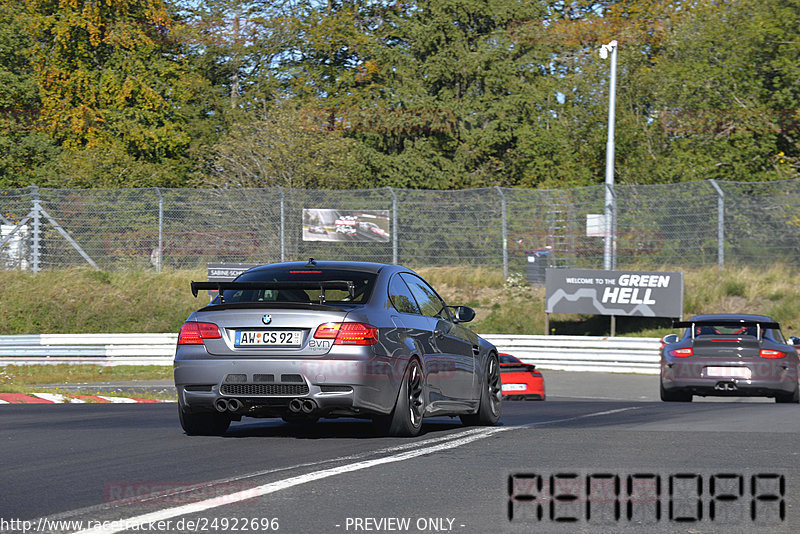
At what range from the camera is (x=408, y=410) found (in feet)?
32.5

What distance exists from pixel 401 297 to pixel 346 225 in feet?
74.9

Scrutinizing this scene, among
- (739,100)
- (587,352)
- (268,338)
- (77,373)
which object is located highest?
(739,100)

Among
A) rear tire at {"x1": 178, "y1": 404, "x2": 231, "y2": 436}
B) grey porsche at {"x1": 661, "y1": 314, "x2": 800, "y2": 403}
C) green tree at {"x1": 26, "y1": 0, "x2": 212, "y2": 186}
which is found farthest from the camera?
green tree at {"x1": 26, "y1": 0, "x2": 212, "y2": 186}

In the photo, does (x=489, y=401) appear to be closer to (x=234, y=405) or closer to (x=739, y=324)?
(x=234, y=405)

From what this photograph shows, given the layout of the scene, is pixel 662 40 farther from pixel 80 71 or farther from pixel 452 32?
pixel 80 71

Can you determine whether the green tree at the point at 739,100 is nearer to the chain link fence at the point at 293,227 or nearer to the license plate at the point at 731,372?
the chain link fence at the point at 293,227

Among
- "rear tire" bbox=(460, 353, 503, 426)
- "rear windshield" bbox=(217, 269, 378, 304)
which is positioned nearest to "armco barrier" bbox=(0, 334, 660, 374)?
"rear tire" bbox=(460, 353, 503, 426)

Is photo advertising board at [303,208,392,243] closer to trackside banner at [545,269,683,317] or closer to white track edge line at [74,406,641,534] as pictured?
trackside banner at [545,269,683,317]

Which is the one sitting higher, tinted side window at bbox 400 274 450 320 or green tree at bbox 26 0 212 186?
green tree at bbox 26 0 212 186

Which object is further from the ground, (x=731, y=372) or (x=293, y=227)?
(x=293, y=227)

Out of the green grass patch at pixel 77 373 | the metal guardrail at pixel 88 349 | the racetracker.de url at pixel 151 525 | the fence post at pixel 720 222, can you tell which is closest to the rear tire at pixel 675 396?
the fence post at pixel 720 222

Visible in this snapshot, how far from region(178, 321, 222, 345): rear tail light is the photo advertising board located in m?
23.4

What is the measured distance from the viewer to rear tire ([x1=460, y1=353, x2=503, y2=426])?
11.6 meters

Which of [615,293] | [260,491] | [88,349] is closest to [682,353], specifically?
[615,293]
